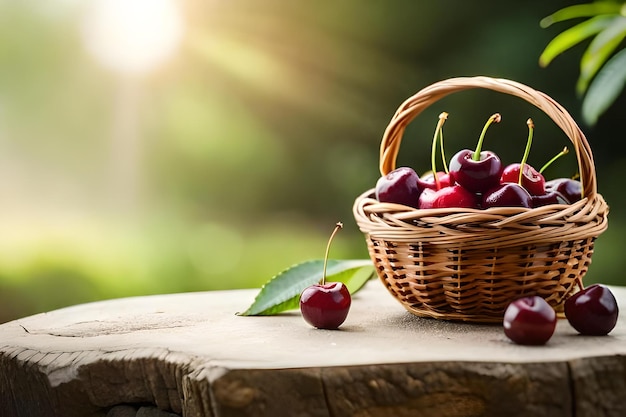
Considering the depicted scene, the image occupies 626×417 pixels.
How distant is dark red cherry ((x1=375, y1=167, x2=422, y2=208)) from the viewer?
1.25m

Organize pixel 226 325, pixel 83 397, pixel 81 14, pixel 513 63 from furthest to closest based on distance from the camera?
pixel 513 63 < pixel 81 14 < pixel 226 325 < pixel 83 397

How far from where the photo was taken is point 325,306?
3.93 ft

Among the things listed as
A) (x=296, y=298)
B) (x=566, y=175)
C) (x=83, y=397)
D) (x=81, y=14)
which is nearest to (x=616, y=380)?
(x=296, y=298)

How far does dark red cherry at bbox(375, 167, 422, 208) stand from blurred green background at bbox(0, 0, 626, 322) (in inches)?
59.9

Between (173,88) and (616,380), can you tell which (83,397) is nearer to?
(616,380)

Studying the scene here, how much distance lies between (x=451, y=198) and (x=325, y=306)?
281 millimetres

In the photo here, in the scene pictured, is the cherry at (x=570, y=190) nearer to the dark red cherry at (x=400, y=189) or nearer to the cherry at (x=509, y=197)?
the cherry at (x=509, y=197)

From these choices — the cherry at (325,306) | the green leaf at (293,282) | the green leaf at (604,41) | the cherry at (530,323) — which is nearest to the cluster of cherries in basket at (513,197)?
the cherry at (530,323)

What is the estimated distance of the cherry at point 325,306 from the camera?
120cm

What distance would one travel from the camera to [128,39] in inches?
104

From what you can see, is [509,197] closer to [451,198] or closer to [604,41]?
[451,198]

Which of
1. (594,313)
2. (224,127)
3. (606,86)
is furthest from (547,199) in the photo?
(224,127)

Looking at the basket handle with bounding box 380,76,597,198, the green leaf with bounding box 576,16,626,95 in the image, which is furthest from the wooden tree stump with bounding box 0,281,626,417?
the green leaf with bounding box 576,16,626,95

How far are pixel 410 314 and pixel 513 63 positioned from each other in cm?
174
